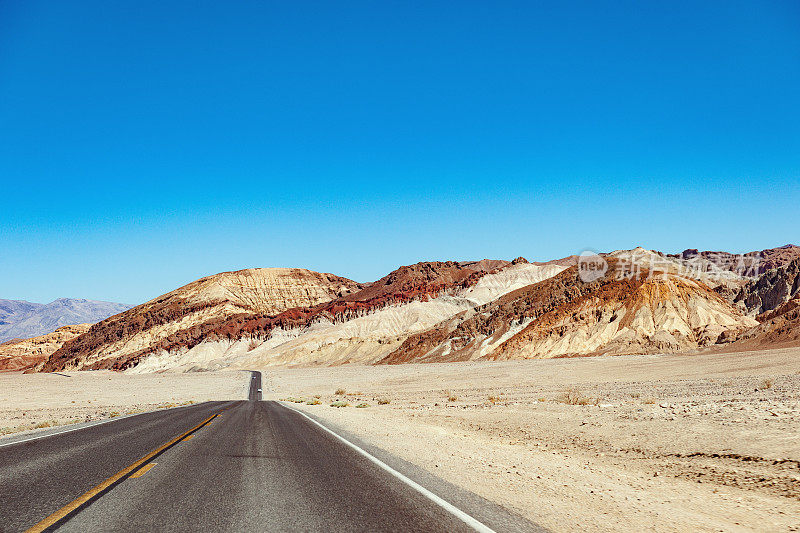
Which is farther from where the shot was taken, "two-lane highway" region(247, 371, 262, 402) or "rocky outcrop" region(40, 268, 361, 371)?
"rocky outcrop" region(40, 268, 361, 371)

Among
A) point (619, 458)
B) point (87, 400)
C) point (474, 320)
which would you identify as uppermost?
point (474, 320)

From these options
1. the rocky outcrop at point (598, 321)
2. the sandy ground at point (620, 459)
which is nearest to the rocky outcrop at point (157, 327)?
the rocky outcrop at point (598, 321)

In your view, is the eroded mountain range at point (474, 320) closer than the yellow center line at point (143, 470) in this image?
No

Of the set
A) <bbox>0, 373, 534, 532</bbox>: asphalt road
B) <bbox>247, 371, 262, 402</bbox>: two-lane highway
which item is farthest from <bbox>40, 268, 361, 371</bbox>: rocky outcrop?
<bbox>0, 373, 534, 532</bbox>: asphalt road

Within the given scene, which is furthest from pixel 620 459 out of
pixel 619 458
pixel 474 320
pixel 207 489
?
pixel 474 320

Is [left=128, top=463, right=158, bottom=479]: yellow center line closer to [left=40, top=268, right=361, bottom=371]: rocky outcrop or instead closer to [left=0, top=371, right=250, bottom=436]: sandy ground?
[left=0, top=371, right=250, bottom=436]: sandy ground

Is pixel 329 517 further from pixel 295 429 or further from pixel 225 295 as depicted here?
pixel 225 295

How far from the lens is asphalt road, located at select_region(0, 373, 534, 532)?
5844 mm

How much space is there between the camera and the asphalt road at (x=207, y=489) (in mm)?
5844

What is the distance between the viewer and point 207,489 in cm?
747

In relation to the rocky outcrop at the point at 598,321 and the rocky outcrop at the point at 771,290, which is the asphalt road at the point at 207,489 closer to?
the rocky outcrop at the point at 598,321

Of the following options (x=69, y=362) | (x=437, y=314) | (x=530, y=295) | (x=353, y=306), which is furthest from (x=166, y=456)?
(x=69, y=362)

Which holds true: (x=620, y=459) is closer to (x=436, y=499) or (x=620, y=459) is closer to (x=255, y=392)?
(x=436, y=499)

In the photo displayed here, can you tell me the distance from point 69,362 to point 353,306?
90510 millimetres
